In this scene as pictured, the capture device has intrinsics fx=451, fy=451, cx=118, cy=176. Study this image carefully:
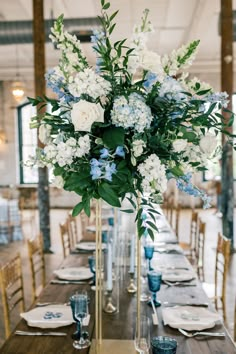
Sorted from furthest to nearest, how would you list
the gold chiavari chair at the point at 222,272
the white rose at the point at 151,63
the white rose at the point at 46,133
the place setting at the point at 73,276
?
the gold chiavari chair at the point at 222,272 → the place setting at the point at 73,276 → the white rose at the point at 46,133 → the white rose at the point at 151,63

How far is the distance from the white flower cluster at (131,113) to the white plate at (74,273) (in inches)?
70.5

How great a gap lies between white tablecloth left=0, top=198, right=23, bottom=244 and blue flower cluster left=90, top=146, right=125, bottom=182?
22.8 ft

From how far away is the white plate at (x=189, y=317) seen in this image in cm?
221

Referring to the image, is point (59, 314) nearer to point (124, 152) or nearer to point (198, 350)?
point (198, 350)

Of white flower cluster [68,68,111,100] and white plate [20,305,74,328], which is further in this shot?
white plate [20,305,74,328]

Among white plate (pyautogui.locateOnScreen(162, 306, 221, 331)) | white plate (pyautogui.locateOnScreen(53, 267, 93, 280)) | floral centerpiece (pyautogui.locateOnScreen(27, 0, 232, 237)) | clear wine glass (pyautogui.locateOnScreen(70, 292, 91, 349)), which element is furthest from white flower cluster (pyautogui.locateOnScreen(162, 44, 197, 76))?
white plate (pyautogui.locateOnScreen(53, 267, 93, 280))

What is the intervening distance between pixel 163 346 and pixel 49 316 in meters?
0.88

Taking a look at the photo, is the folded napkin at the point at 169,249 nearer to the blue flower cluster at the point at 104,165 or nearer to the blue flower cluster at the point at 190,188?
the blue flower cluster at the point at 190,188

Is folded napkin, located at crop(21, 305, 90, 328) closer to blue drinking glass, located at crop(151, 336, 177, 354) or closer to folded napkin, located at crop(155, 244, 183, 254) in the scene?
blue drinking glass, located at crop(151, 336, 177, 354)

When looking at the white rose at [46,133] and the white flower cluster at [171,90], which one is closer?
the white flower cluster at [171,90]

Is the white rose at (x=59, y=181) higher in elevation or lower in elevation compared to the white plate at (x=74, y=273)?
higher

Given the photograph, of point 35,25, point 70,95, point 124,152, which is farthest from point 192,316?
point 35,25

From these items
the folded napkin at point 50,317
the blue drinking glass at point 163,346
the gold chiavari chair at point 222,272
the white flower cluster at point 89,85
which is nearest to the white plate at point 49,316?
the folded napkin at point 50,317

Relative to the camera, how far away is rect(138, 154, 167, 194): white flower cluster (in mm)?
1472
